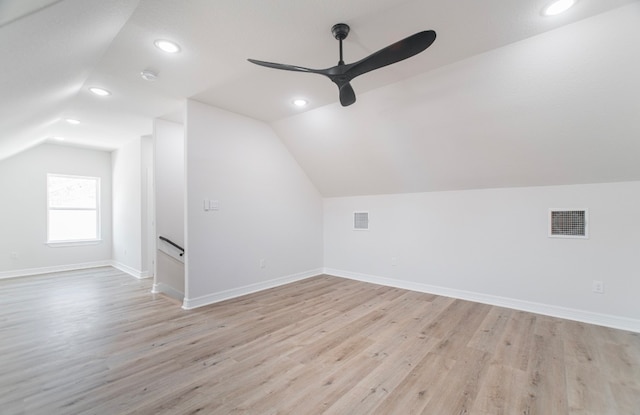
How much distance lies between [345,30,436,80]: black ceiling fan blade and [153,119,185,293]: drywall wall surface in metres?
3.26

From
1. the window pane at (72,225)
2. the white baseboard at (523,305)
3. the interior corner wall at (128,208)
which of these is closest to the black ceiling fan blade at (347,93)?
the white baseboard at (523,305)

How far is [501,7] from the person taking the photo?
188 cm

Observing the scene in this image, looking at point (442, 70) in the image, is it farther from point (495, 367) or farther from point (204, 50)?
point (495, 367)

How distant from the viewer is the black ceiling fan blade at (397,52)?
5.33ft

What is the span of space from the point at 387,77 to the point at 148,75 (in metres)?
2.41

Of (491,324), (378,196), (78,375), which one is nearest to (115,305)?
(78,375)

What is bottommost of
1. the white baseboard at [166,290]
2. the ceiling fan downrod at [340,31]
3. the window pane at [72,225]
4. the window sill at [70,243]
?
the white baseboard at [166,290]

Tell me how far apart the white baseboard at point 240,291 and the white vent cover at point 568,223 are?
357cm

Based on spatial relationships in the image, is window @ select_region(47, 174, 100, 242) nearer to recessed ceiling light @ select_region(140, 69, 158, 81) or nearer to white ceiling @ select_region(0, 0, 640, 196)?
white ceiling @ select_region(0, 0, 640, 196)

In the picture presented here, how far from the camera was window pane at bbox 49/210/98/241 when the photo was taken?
5551 mm

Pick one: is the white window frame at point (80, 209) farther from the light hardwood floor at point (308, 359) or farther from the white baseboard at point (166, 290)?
the white baseboard at point (166, 290)

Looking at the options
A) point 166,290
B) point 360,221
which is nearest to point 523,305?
point 360,221

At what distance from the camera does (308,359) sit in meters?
2.26

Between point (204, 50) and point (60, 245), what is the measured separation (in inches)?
224
